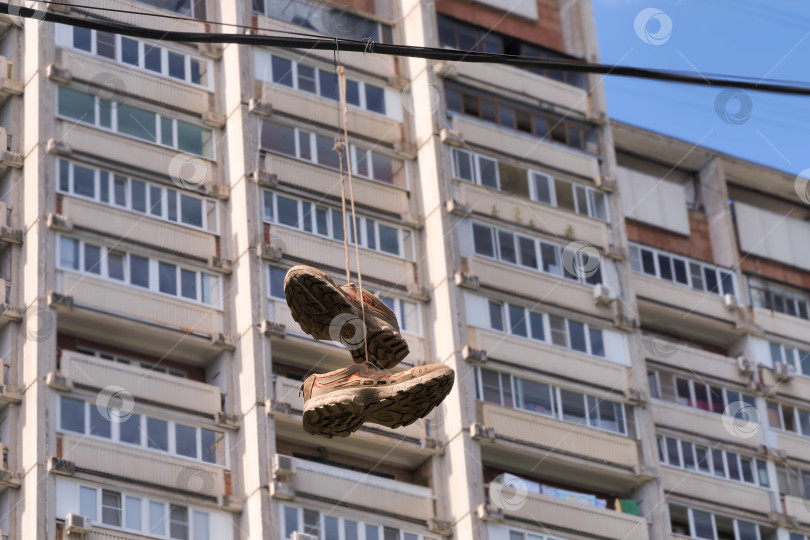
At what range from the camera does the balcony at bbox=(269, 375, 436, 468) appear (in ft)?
141

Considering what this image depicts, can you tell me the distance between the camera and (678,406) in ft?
165

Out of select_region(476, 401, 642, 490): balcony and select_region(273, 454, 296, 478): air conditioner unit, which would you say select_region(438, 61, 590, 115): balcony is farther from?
select_region(273, 454, 296, 478): air conditioner unit

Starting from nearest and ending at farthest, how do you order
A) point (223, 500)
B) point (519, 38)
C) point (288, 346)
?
1. point (223, 500)
2. point (288, 346)
3. point (519, 38)

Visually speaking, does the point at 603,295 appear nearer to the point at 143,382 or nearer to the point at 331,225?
the point at 331,225

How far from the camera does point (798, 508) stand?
50531 mm

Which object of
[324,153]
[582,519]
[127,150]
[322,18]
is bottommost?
[582,519]

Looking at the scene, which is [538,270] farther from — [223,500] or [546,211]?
[223,500]

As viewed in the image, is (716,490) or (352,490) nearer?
(352,490)

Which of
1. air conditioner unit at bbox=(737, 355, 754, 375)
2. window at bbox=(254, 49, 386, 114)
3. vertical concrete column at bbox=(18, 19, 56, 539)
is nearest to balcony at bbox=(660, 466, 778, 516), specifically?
air conditioner unit at bbox=(737, 355, 754, 375)

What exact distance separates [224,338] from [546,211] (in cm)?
→ 1060

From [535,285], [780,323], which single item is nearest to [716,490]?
[535,285]

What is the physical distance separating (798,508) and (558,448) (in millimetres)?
8375

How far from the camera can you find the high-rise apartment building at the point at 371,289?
137 ft

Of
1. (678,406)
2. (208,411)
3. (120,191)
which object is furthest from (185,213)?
(678,406)
